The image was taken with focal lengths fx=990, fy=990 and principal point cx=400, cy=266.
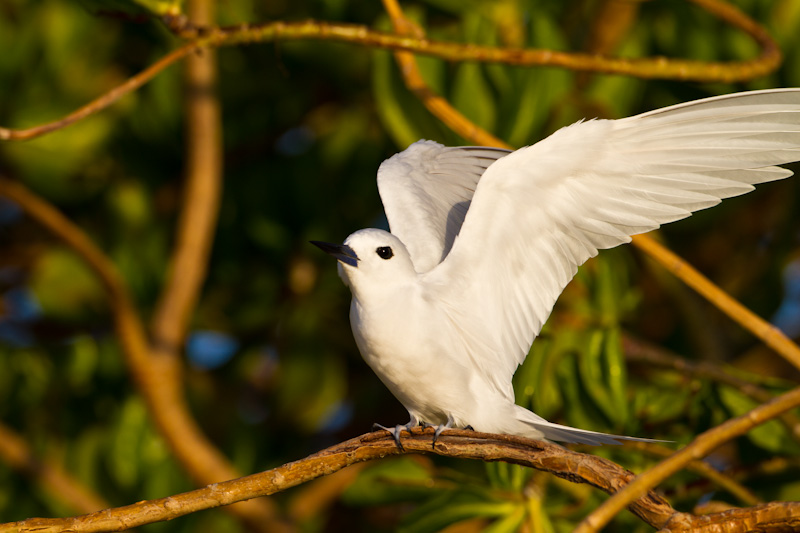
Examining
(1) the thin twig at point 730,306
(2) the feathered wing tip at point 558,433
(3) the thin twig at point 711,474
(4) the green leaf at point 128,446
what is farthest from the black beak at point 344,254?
(4) the green leaf at point 128,446

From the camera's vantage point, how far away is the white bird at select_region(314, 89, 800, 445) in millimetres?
2100

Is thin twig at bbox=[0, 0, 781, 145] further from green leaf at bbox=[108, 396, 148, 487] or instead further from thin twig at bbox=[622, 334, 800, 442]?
green leaf at bbox=[108, 396, 148, 487]

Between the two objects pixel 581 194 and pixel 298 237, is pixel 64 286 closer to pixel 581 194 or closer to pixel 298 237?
pixel 298 237

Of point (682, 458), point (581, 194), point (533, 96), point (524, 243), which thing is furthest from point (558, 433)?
point (533, 96)

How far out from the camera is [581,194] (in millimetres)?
2264

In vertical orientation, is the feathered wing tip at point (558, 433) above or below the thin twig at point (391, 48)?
below

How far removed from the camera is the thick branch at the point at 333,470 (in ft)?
5.84

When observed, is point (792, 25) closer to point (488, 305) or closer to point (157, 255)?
point (488, 305)

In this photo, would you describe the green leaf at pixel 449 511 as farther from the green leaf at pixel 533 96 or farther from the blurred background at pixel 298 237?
the green leaf at pixel 533 96

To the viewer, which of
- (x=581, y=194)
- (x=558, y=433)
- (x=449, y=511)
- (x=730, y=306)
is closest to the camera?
(x=581, y=194)

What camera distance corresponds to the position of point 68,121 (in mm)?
2258

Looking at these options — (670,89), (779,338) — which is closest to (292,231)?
(670,89)

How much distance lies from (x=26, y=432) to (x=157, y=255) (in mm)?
951

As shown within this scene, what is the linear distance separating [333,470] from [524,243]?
2.42ft
